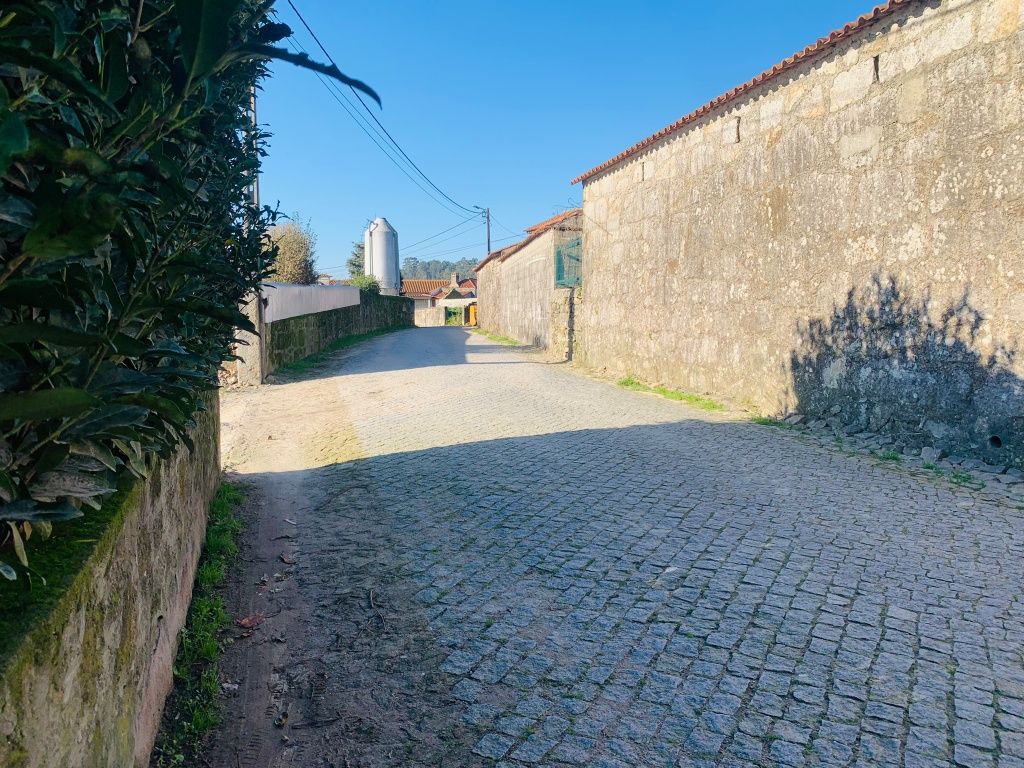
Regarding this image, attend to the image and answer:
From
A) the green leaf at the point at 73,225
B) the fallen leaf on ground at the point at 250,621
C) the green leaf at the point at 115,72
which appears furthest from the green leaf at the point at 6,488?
the fallen leaf on ground at the point at 250,621

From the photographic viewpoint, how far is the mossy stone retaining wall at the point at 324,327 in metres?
14.4

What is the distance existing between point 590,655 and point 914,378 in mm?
5452

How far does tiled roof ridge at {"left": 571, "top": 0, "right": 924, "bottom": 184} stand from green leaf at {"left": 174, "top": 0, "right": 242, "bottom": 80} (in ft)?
25.5

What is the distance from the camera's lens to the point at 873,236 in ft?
23.6

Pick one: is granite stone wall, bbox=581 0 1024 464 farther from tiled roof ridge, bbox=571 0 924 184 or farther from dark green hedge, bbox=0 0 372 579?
dark green hedge, bbox=0 0 372 579

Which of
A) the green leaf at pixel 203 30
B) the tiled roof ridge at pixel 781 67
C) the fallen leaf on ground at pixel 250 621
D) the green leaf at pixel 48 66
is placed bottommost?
the fallen leaf on ground at pixel 250 621

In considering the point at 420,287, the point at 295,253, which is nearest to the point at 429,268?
the point at 420,287

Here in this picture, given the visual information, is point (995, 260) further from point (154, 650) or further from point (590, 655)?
point (154, 650)

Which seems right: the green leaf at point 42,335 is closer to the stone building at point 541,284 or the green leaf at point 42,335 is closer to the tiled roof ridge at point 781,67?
the tiled roof ridge at point 781,67

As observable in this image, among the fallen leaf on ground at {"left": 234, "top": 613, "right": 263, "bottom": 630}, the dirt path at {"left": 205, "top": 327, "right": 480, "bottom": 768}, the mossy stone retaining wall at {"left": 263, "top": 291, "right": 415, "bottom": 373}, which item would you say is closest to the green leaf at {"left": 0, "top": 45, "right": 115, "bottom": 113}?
the dirt path at {"left": 205, "top": 327, "right": 480, "bottom": 768}

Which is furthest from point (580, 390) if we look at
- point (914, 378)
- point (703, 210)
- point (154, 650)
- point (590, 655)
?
point (154, 650)

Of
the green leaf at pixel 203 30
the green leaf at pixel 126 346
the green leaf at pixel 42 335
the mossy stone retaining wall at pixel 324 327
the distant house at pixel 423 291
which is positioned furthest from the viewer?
the distant house at pixel 423 291

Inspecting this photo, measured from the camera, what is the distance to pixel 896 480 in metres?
5.80

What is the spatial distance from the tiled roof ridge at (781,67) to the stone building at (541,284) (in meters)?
5.36
